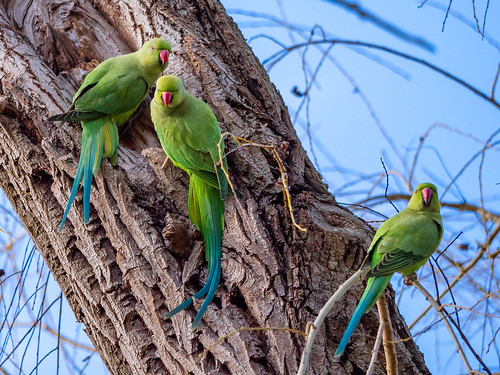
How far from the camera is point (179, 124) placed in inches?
95.3

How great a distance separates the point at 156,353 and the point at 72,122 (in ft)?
3.30

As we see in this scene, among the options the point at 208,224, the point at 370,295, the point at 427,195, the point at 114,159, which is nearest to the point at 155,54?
the point at 114,159

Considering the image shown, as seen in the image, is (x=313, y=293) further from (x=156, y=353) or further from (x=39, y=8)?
(x=39, y=8)

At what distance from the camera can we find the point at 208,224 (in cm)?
223

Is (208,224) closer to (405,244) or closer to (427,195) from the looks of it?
(405,244)

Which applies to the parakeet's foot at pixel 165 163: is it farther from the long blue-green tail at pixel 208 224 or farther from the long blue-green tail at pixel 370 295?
the long blue-green tail at pixel 370 295

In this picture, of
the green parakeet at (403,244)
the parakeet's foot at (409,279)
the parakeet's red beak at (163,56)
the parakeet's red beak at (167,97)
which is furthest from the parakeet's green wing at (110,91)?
the parakeet's foot at (409,279)

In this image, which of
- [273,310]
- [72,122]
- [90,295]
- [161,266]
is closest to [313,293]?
[273,310]

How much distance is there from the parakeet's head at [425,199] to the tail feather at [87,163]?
1.20 m

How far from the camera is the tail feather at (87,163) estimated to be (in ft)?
7.28

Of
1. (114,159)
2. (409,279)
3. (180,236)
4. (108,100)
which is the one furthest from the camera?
(108,100)

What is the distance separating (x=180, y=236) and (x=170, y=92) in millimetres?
595

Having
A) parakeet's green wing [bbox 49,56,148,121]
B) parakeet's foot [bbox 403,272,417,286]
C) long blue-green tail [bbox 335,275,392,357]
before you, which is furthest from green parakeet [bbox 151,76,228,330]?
parakeet's foot [bbox 403,272,417,286]

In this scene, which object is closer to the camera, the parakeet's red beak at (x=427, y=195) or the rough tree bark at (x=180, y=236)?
the rough tree bark at (x=180, y=236)
